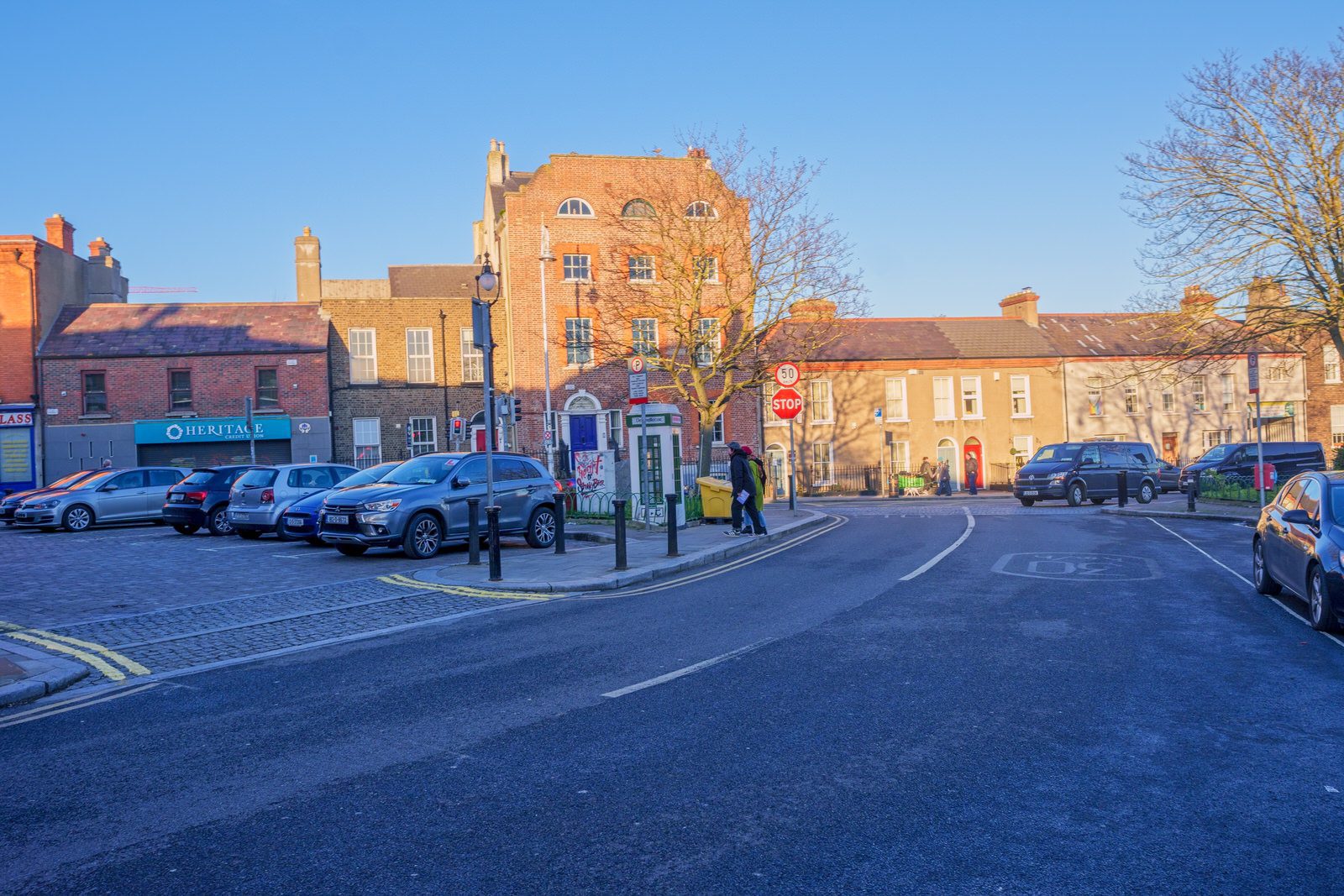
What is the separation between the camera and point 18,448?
122 feet

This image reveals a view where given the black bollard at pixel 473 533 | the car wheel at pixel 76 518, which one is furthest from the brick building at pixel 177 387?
the black bollard at pixel 473 533

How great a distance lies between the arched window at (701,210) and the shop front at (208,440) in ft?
58.3

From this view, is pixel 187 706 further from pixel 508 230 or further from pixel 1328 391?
pixel 1328 391

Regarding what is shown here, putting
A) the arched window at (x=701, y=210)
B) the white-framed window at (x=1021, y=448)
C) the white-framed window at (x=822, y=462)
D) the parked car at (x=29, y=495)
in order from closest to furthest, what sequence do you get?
the parked car at (x=29, y=495) → the arched window at (x=701, y=210) → the white-framed window at (x=822, y=462) → the white-framed window at (x=1021, y=448)

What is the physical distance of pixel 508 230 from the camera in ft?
127

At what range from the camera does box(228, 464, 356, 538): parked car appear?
18.9 metres

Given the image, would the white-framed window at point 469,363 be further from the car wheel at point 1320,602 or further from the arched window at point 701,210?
the car wheel at point 1320,602

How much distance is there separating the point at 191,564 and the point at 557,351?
2453 centimetres

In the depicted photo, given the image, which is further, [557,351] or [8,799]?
[557,351]

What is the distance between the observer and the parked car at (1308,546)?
28.3 feet

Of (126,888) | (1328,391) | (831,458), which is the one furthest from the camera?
(1328,391)

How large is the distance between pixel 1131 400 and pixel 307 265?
3891cm

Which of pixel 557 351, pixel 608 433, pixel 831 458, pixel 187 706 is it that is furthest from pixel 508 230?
pixel 187 706

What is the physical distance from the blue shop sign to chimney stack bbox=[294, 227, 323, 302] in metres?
7.54
